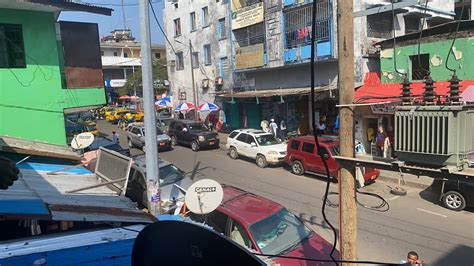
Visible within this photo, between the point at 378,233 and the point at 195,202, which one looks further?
the point at 378,233

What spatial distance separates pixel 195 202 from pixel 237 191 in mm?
2336

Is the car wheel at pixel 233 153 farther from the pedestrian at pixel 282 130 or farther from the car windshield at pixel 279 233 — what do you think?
the car windshield at pixel 279 233

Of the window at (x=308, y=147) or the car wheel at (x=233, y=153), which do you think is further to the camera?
the car wheel at (x=233, y=153)

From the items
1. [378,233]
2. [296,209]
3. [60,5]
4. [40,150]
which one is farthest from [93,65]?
[378,233]

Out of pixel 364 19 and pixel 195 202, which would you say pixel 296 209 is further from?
pixel 364 19

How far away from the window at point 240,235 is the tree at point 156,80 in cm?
3915

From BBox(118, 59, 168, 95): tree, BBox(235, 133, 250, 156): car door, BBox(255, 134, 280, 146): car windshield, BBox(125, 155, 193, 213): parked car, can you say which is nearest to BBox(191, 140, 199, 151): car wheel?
BBox(235, 133, 250, 156): car door

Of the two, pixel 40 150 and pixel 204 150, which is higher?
pixel 40 150

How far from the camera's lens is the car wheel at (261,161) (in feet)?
62.3

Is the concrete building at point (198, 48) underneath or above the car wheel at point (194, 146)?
above

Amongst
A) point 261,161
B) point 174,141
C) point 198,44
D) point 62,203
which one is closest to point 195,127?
point 174,141

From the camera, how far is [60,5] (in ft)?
45.1

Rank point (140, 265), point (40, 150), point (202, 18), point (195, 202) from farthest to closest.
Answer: point (202, 18)
point (40, 150)
point (195, 202)
point (140, 265)

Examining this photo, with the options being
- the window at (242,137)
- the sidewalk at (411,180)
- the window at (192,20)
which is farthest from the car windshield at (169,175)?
the window at (192,20)
